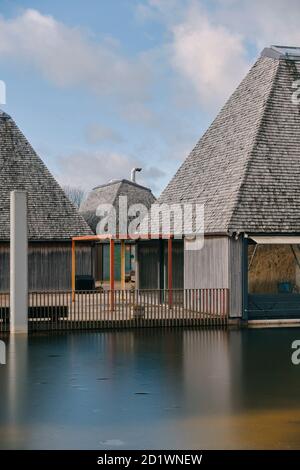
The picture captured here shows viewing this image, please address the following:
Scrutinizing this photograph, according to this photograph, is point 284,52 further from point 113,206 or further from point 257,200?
point 113,206

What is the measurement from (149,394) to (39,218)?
26.0 meters

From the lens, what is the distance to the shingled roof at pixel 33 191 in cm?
3978

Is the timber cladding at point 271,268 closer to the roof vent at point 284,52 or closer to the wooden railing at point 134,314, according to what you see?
the wooden railing at point 134,314

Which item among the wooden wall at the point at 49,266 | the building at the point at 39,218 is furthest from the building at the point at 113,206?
the wooden wall at the point at 49,266

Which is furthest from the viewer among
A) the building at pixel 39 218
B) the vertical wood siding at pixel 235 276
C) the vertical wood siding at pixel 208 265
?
the building at pixel 39 218

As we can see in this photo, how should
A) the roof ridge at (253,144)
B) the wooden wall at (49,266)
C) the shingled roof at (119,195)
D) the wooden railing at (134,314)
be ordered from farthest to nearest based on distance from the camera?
1. the shingled roof at (119,195)
2. the wooden wall at (49,266)
3. the roof ridge at (253,144)
4. the wooden railing at (134,314)

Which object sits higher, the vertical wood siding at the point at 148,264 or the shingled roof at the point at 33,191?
the shingled roof at the point at 33,191

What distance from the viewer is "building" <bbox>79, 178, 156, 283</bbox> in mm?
51156

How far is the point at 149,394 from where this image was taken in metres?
15.0

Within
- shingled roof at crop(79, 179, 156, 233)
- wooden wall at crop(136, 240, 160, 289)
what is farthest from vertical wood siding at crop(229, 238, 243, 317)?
shingled roof at crop(79, 179, 156, 233)

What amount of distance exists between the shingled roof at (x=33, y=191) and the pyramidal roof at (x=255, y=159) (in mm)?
6895

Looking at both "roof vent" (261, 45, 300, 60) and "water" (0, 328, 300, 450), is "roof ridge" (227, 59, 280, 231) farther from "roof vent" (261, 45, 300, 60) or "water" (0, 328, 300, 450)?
"water" (0, 328, 300, 450)
